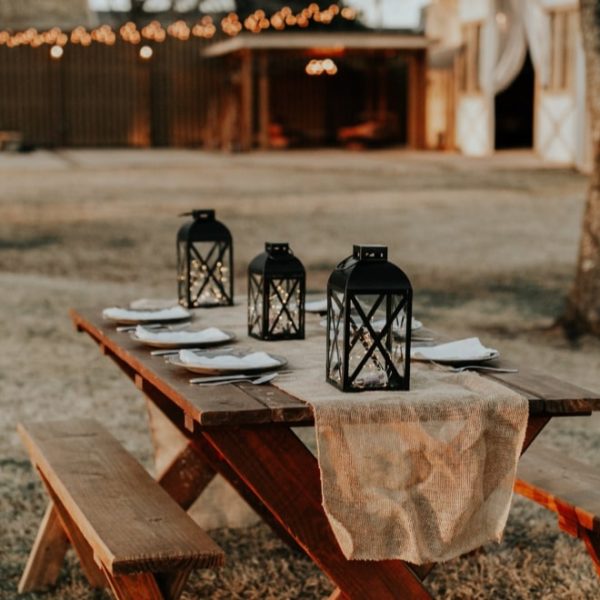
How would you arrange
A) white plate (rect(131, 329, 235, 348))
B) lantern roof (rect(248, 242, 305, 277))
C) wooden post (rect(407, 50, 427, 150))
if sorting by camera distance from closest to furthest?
white plate (rect(131, 329, 235, 348))
lantern roof (rect(248, 242, 305, 277))
wooden post (rect(407, 50, 427, 150))

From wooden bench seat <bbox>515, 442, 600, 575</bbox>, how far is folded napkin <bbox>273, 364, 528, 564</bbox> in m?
0.39

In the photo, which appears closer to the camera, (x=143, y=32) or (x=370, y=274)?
(x=370, y=274)

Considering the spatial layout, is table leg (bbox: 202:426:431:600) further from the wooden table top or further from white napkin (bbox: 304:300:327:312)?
white napkin (bbox: 304:300:327:312)

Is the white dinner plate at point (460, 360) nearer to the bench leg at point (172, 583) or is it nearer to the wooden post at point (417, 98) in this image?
the bench leg at point (172, 583)

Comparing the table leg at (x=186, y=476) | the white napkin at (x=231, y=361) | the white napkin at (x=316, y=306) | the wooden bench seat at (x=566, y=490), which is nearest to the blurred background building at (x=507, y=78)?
the white napkin at (x=316, y=306)

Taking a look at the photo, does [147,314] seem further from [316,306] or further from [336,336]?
[336,336]

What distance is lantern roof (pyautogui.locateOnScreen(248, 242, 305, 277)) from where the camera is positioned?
10.3ft

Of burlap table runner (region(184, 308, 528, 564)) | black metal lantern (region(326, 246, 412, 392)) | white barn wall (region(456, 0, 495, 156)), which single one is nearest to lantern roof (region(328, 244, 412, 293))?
black metal lantern (region(326, 246, 412, 392))

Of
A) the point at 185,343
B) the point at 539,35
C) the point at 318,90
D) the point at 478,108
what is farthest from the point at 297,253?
the point at 318,90

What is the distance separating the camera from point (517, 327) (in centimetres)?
754

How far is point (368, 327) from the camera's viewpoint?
8.42 feet

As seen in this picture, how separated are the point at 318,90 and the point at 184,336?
23.5m

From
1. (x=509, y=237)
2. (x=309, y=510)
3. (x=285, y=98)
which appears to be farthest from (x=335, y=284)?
(x=285, y=98)

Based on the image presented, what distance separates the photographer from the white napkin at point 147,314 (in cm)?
339
